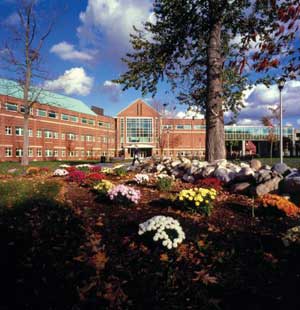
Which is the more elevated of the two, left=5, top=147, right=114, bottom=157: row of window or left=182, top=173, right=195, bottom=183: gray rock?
left=5, top=147, right=114, bottom=157: row of window

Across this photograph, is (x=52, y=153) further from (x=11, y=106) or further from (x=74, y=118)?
(x=11, y=106)

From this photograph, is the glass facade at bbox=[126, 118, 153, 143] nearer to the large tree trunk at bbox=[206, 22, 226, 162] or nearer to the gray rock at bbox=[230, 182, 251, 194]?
the large tree trunk at bbox=[206, 22, 226, 162]

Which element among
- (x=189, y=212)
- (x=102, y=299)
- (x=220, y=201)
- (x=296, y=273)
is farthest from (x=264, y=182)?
(x=102, y=299)

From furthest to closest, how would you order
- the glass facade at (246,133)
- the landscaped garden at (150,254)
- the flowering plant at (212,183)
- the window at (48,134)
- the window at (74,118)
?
the glass facade at (246,133) → the window at (74,118) → the window at (48,134) → the flowering plant at (212,183) → the landscaped garden at (150,254)

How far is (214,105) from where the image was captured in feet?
35.3

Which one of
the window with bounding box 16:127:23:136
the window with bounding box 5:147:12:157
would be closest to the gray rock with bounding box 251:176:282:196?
the window with bounding box 5:147:12:157

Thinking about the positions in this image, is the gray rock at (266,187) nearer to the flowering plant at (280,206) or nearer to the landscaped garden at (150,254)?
the landscaped garden at (150,254)

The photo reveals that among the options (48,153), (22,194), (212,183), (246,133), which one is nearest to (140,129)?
(48,153)

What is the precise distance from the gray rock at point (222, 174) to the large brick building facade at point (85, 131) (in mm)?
30343

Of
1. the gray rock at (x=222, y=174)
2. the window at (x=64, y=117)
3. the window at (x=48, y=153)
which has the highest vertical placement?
the window at (x=64, y=117)

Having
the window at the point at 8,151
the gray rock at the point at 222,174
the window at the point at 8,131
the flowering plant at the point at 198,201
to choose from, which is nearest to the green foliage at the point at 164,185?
the gray rock at the point at 222,174

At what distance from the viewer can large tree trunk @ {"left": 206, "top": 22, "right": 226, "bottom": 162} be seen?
1078 cm

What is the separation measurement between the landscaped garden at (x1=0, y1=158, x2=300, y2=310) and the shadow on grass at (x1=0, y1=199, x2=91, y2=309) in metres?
0.01

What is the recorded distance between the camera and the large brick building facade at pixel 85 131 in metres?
41.8
